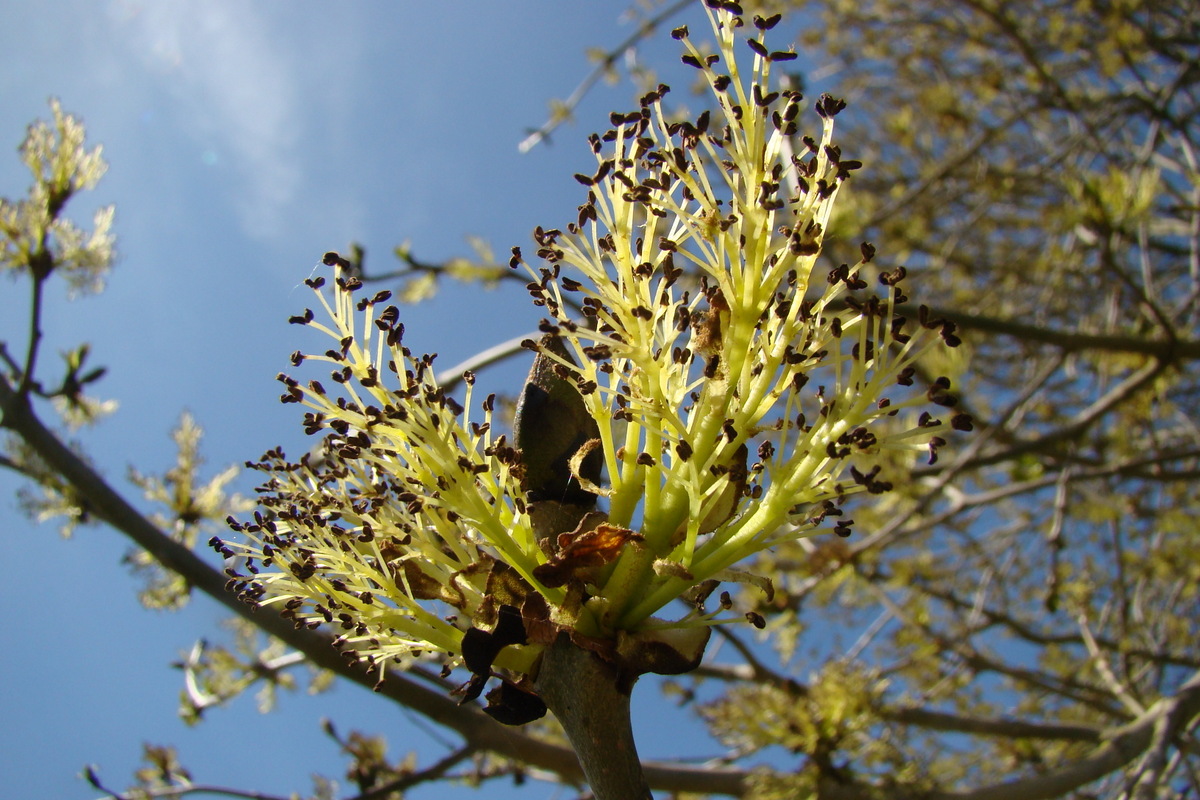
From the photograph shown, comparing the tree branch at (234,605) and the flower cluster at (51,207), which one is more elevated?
the flower cluster at (51,207)

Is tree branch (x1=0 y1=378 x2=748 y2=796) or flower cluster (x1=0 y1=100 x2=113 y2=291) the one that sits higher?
flower cluster (x1=0 y1=100 x2=113 y2=291)

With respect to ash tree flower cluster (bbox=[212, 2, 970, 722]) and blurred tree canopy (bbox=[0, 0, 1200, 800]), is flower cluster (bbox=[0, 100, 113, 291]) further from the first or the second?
ash tree flower cluster (bbox=[212, 2, 970, 722])

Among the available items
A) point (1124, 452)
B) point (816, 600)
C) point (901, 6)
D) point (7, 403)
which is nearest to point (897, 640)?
point (816, 600)

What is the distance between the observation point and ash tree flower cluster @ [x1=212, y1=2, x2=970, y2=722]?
1.33m

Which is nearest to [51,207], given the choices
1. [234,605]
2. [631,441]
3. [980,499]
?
[234,605]

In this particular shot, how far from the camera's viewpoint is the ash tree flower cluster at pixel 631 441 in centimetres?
133

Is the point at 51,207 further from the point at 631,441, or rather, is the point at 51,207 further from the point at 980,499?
the point at 980,499

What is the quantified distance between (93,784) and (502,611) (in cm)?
284

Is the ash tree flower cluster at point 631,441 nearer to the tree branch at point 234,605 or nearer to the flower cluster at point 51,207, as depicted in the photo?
the tree branch at point 234,605

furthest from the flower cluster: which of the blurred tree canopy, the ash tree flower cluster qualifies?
the ash tree flower cluster

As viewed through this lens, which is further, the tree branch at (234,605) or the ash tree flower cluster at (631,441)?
the tree branch at (234,605)

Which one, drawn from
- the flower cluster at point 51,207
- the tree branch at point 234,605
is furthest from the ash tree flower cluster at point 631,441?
the flower cluster at point 51,207

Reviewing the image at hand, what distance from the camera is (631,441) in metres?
1.41

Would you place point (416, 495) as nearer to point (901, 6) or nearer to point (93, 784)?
point (93, 784)
